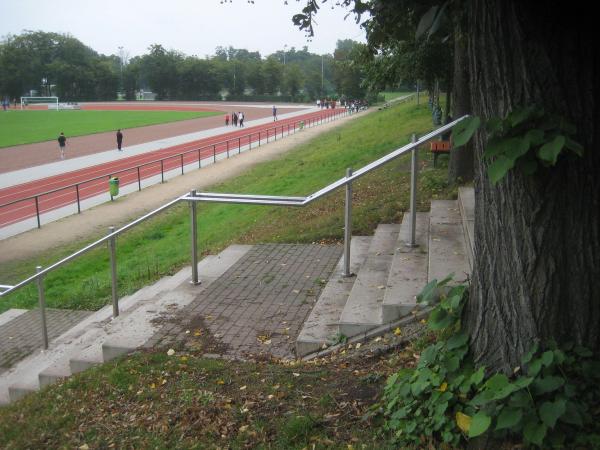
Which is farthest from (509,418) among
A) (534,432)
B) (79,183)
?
(79,183)

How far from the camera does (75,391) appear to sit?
15.3 feet

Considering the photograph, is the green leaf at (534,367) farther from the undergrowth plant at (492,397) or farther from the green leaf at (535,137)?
the green leaf at (535,137)

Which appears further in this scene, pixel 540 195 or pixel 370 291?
pixel 370 291

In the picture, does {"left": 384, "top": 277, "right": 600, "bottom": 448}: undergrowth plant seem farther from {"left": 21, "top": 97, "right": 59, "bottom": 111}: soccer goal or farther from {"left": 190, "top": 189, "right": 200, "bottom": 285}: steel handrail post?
{"left": 21, "top": 97, "right": 59, "bottom": 111}: soccer goal

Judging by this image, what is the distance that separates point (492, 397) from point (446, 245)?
2888mm

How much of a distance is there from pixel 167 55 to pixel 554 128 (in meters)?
118

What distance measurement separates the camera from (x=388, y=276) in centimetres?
548

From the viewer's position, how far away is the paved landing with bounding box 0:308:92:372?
7.95 meters

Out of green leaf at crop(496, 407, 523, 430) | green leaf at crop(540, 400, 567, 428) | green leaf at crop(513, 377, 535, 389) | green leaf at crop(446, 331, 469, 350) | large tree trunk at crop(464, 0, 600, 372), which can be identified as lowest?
green leaf at crop(496, 407, 523, 430)

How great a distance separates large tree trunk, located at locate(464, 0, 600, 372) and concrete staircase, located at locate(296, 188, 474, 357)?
1.52 metres

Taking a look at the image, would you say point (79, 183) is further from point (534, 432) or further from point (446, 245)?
point (534, 432)

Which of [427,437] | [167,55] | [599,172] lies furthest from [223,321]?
[167,55]

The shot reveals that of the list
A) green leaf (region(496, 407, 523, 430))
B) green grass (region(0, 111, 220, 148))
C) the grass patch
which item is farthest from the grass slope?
green grass (region(0, 111, 220, 148))

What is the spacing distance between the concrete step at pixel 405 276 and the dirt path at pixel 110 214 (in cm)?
1005
